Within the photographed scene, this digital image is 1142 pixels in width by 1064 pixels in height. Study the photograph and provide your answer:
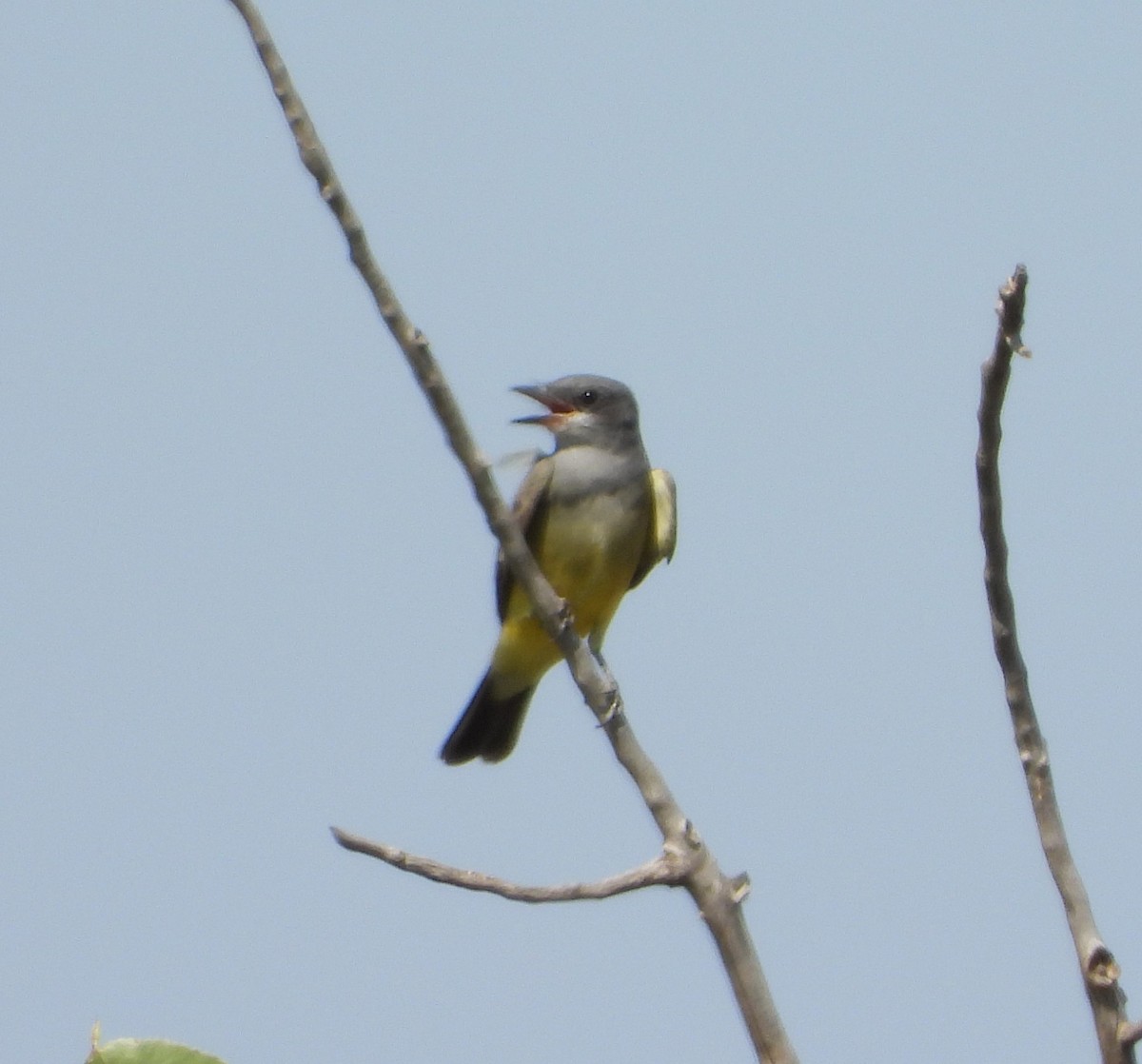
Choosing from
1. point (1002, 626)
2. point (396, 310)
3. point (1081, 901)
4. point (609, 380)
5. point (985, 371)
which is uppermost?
point (609, 380)

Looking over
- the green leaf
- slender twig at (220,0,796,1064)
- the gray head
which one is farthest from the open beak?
the green leaf

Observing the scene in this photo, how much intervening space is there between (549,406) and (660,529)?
839 millimetres

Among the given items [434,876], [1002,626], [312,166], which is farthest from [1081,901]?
[312,166]

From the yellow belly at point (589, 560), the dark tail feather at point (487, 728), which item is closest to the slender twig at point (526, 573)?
the yellow belly at point (589, 560)

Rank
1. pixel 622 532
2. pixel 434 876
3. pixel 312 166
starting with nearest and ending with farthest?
pixel 312 166
pixel 434 876
pixel 622 532

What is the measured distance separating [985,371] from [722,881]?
4.95 feet

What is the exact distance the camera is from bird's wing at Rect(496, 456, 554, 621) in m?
8.81

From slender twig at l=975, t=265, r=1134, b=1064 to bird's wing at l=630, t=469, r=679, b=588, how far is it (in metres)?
5.28

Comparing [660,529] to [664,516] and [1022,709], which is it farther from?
[1022,709]

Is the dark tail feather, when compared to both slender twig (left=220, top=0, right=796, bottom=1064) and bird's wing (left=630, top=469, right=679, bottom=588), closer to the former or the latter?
bird's wing (left=630, top=469, right=679, bottom=588)

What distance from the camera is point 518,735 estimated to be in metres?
9.90

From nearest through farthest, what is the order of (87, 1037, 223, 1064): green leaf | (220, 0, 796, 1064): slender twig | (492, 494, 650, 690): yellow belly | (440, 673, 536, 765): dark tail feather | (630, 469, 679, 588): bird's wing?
(87, 1037, 223, 1064): green leaf → (220, 0, 796, 1064): slender twig → (492, 494, 650, 690): yellow belly → (630, 469, 679, 588): bird's wing → (440, 673, 536, 765): dark tail feather

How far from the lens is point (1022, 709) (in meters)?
4.05

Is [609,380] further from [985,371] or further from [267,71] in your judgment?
[985,371]
